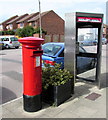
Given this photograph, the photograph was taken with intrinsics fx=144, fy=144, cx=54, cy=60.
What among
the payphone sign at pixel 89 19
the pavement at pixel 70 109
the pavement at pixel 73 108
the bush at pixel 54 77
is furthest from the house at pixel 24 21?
the pavement at pixel 70 109

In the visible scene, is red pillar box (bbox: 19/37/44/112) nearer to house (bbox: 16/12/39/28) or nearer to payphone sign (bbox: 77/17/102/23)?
payphone sign (bbox: 77/17/102/23)

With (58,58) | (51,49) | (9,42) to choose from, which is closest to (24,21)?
(9,42)

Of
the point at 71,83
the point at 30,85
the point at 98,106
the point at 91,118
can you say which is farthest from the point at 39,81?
the point at 98,106

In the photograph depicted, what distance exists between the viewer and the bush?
3.47m

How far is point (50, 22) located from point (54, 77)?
3897cm

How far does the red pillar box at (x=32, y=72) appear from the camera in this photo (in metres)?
3.01

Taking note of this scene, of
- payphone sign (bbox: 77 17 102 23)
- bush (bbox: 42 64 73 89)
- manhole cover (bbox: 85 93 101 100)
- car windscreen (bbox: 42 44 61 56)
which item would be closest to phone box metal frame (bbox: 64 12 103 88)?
payphone sign (bbox: 77 17 102 23)

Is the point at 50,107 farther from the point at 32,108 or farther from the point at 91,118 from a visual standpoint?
the point at 91,118

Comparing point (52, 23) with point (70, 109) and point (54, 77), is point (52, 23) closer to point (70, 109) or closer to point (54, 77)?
point (54, 77)

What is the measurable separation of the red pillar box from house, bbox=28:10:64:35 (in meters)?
37.4

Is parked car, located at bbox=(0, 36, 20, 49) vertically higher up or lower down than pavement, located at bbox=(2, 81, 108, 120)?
higher up

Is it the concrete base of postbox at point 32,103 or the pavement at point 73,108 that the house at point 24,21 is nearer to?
the pavement at point 73,108

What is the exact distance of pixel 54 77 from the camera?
3.58 metres

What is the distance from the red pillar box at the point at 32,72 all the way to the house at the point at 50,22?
37.4 metres
